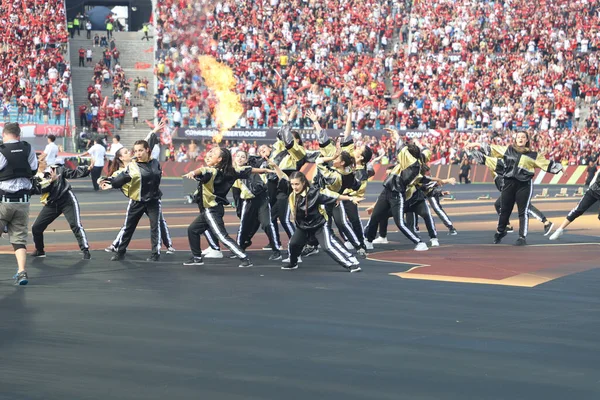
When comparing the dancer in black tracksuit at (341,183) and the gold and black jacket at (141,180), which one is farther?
the dancer in black tracksuit at (341,183)

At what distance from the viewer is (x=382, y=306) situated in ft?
32.1

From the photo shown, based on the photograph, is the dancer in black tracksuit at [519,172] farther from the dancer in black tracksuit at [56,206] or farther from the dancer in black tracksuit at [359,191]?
the dancer in black tracksuit at [56,206]

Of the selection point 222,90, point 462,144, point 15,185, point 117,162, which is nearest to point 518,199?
point 117,162

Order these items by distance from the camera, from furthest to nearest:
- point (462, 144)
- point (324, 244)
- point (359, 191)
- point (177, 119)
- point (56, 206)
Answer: point (177, 119) → point (462, 144) → point (359, 191) → point (56, 206) → point (324, 244)

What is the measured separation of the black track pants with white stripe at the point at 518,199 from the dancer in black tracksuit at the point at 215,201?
5.19 m

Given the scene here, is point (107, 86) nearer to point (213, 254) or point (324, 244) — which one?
point (213, 254)

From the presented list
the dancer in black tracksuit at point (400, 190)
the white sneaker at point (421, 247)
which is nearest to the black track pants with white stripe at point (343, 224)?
the dancer in black tracksuit at point (400, 190)

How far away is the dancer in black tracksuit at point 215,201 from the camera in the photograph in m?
13.0

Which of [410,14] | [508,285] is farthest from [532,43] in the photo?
[508,285]

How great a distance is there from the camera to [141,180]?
13.4m

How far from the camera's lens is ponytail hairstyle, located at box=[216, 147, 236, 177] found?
42.9 feet

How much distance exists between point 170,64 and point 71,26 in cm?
751

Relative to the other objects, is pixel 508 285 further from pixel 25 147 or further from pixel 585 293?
pixel 25 147

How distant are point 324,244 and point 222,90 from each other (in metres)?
35.4
